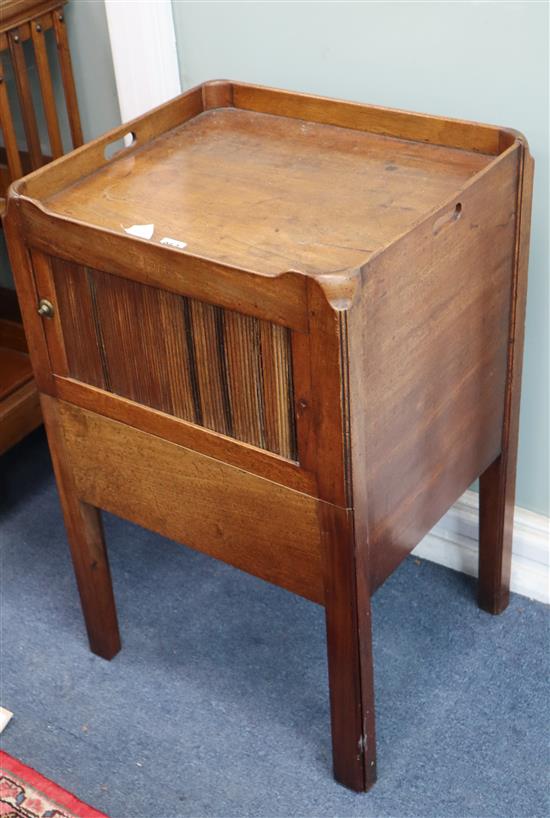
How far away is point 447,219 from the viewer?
1182mm

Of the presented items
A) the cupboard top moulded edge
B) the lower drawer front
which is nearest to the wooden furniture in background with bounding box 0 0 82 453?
the cupboard top moulded edge

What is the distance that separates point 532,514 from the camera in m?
1.68

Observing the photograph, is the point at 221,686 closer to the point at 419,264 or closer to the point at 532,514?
the point at 532,514

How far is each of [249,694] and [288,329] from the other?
662mm

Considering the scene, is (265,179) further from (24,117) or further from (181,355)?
(24,117)

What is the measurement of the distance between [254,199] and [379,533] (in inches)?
16.3

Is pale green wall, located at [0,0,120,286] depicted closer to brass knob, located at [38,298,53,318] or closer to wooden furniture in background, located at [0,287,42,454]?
wooden furniture in background, located at [0,287,42,454]

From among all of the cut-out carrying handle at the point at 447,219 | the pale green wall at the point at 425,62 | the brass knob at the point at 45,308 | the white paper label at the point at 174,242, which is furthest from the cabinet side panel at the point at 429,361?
the brass knob at the point at 45,308

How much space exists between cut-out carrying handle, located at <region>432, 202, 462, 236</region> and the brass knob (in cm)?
46

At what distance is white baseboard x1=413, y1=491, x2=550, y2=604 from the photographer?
5.50 feet

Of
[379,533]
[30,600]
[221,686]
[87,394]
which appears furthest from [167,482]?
[30,600]

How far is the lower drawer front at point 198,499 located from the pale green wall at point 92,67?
2.17 feet

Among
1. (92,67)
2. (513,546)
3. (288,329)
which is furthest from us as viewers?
(92,67)

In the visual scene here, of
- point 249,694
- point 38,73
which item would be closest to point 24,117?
point 38,73
